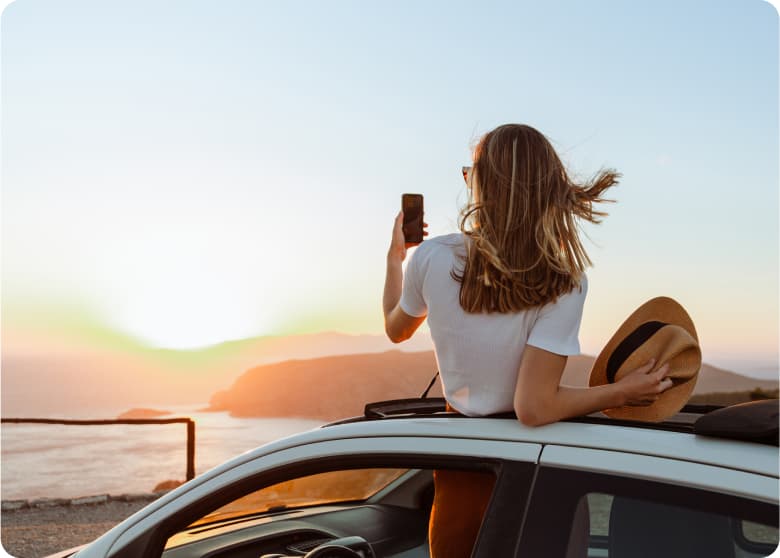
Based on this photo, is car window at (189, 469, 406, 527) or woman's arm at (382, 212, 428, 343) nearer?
woman's arm at (382, 212, 428, 343)

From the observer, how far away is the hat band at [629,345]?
195 cm

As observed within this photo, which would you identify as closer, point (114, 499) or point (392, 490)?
point (392, 490)

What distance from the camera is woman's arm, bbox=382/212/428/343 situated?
2.15 meters

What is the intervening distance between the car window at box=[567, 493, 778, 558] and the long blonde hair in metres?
0.52

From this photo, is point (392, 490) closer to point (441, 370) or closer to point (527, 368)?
point (441, 370)

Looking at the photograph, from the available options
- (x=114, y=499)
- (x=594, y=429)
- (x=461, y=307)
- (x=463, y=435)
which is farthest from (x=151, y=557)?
(x=114, y=499)

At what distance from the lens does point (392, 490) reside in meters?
3.10

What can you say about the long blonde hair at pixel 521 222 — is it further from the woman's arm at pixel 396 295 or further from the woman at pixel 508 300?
the woman's arm at pixel 396 295

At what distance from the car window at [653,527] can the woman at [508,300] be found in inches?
9.7

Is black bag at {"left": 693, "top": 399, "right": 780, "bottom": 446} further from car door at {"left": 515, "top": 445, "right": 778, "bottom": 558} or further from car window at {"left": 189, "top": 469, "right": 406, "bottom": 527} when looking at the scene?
car window at {"left": 189, "top": 469, "right": 406, "bottom": 527}

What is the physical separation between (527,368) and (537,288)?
200 mm

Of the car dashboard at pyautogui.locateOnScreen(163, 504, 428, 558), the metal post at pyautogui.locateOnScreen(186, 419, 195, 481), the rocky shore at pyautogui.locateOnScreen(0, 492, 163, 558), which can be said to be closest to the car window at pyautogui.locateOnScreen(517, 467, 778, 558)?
the car dashboard at pyautogui.locateOnScreen(163, 504, 428, 558)

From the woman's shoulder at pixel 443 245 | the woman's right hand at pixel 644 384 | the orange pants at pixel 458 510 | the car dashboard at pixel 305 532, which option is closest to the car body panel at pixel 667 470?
the orange pants at pixel 458 510

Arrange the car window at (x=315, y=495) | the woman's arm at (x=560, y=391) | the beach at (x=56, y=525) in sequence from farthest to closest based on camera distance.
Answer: the beach at (x=56, y=525) < the car window at (x=315, y=495) < the woman's arm at (x=560, y=391)
